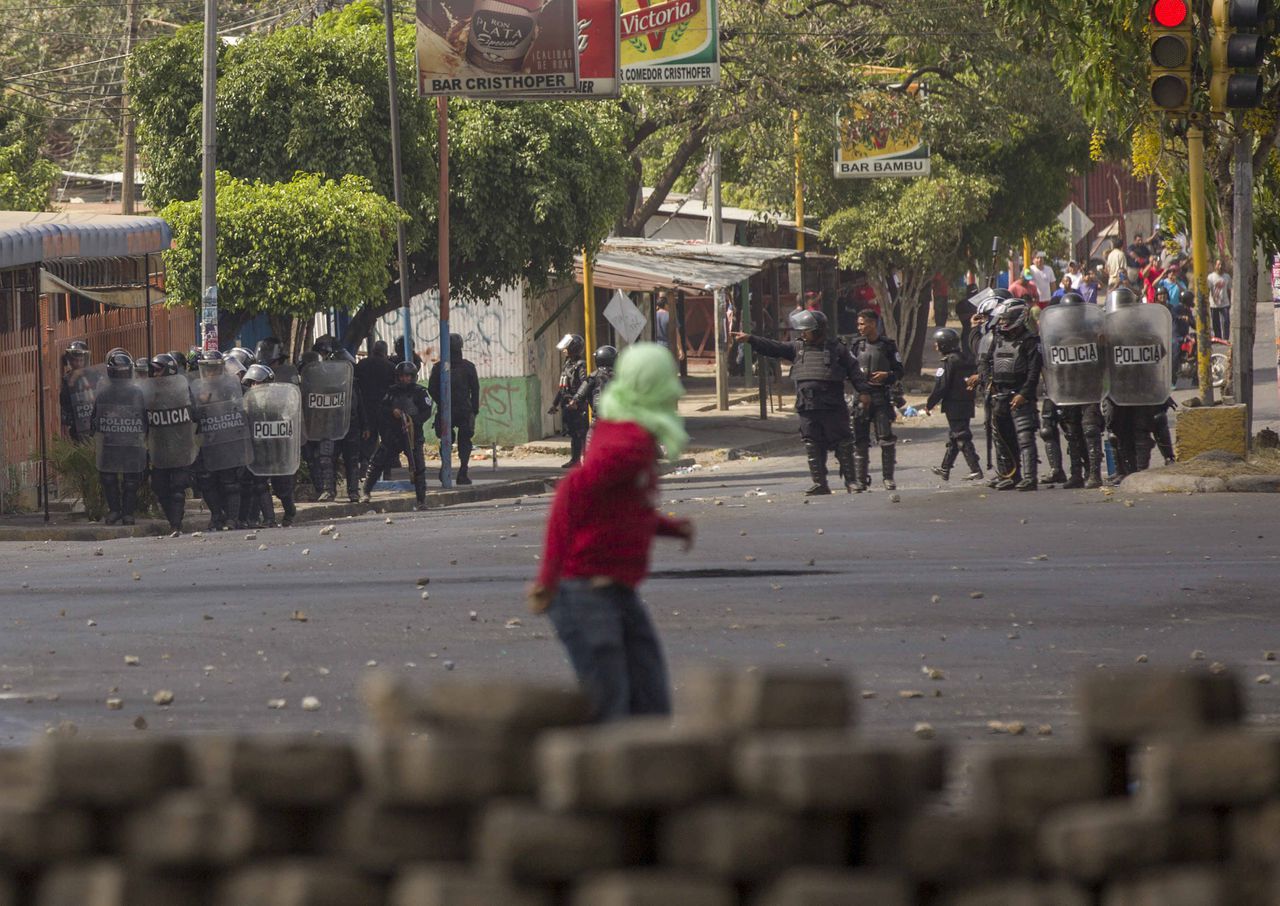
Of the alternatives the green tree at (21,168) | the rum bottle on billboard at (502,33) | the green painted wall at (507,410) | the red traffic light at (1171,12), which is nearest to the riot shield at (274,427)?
the rum bottle on billboard at (502,33)

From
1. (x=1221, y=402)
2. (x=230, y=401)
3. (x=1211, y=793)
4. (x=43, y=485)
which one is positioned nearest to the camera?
(x=1211, y=793)

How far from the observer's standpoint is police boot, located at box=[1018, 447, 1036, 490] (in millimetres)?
18062

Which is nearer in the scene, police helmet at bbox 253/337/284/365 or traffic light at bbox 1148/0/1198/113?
traffic light at bbox 1148/0/1198/113

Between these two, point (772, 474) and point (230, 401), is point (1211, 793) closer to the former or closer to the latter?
point (230, 401)

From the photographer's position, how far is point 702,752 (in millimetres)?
4180

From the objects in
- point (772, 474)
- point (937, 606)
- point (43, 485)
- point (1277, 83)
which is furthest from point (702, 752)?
point (772, 474)

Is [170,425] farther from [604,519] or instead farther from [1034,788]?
[1034,788]

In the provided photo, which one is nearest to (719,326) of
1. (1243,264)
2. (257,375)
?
(257,375)

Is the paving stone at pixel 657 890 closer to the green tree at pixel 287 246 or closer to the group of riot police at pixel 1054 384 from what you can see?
the group of riot police at pixel 1054 384

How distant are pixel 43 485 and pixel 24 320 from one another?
3753 millimetres

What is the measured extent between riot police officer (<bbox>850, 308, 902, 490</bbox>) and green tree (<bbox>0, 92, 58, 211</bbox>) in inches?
701

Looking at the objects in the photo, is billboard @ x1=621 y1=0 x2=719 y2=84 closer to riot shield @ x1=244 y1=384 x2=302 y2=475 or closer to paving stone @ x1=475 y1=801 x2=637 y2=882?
riot shield @ x1=244 y1=384 x2=302 y2=475

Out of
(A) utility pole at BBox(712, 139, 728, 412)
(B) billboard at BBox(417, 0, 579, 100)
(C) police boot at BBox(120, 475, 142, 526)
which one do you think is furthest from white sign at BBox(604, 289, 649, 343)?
(C) police boot at BBox(120, 475, 142, 526)

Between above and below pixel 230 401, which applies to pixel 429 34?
above
